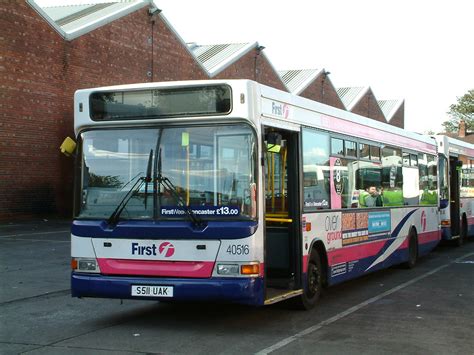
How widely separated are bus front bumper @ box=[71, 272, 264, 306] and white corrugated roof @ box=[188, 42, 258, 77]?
30320 millimetres

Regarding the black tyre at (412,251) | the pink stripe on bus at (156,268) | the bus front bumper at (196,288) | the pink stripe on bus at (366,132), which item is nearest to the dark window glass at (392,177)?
the pink stripe on bus at (366,132)

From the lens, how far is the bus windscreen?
773 centimetres

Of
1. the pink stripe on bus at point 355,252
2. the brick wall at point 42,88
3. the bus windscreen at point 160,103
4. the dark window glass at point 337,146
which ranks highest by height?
the brick wall at point 42,88

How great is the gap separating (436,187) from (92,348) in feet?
37.9

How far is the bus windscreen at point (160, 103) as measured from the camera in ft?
25.4

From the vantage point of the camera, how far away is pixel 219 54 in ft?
137

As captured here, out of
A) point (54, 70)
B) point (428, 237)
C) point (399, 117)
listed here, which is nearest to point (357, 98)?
point (399, 117)

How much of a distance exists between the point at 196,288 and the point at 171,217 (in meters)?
0.84

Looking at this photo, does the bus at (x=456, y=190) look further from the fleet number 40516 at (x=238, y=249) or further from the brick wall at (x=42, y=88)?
Result: the brick wall at (x=42, y=88)

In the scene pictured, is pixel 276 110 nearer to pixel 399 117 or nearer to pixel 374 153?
pixel 374 153

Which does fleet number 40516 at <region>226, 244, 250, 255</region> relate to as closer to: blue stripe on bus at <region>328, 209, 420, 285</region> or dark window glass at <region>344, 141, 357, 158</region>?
blue stripe on bus at <region>328, 209, 420, 285</region>

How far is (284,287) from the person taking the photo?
8.72 metres

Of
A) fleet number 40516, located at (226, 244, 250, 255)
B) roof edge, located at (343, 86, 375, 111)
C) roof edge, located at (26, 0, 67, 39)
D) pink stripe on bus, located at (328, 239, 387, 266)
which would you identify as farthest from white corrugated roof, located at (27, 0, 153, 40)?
roof edge, located at (343, 86, 375, 111)

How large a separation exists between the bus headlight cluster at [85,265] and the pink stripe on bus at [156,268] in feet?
0.21
